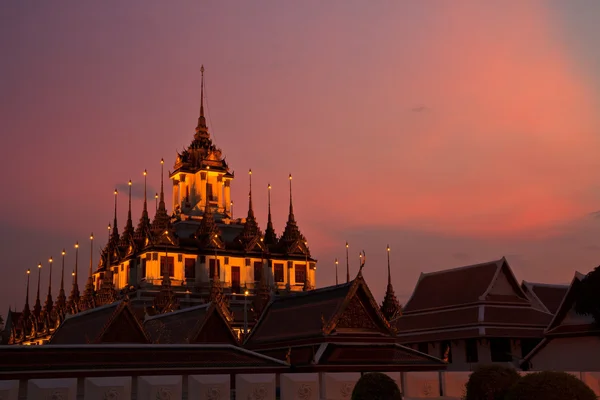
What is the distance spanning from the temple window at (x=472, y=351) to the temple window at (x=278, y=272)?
38.5 metres

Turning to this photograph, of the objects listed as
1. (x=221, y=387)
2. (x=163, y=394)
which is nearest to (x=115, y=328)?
(x=221, y=387)

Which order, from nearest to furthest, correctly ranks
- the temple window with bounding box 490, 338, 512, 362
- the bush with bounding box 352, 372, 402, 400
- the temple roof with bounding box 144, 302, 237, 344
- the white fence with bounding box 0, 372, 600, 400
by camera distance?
the bush with bounding box 352, 372, 402, 400 < the white fence with bounding box 0, 372, 600, 400 < the temple roof with bounding box 144, 302, 237, 344 < the temple window with bounding box 490, 338, 512, 362

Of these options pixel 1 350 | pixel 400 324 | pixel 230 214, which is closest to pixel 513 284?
pixel 400 324

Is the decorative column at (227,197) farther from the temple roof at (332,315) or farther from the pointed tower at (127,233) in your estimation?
the temple roof at (332,315)

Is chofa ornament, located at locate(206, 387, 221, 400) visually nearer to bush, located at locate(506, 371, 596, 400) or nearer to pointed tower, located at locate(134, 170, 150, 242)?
bush, located at locate(506, 371, 596, 400)

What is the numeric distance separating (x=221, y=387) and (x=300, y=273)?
6116cm

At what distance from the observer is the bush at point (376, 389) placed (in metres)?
21.8

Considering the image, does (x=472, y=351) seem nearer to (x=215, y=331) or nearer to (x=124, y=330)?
(x=215, y=331)

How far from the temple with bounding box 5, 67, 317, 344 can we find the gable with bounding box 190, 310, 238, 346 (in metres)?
32.2

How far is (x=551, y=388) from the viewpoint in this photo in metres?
17.4

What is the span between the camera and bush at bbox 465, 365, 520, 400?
870 inches

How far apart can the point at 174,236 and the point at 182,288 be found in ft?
18.6

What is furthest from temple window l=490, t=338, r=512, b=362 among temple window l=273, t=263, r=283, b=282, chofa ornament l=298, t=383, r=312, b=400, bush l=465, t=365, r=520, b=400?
temple window l=273, t=263, r=283, b=282

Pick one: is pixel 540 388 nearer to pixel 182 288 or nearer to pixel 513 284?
pixel 513 284
